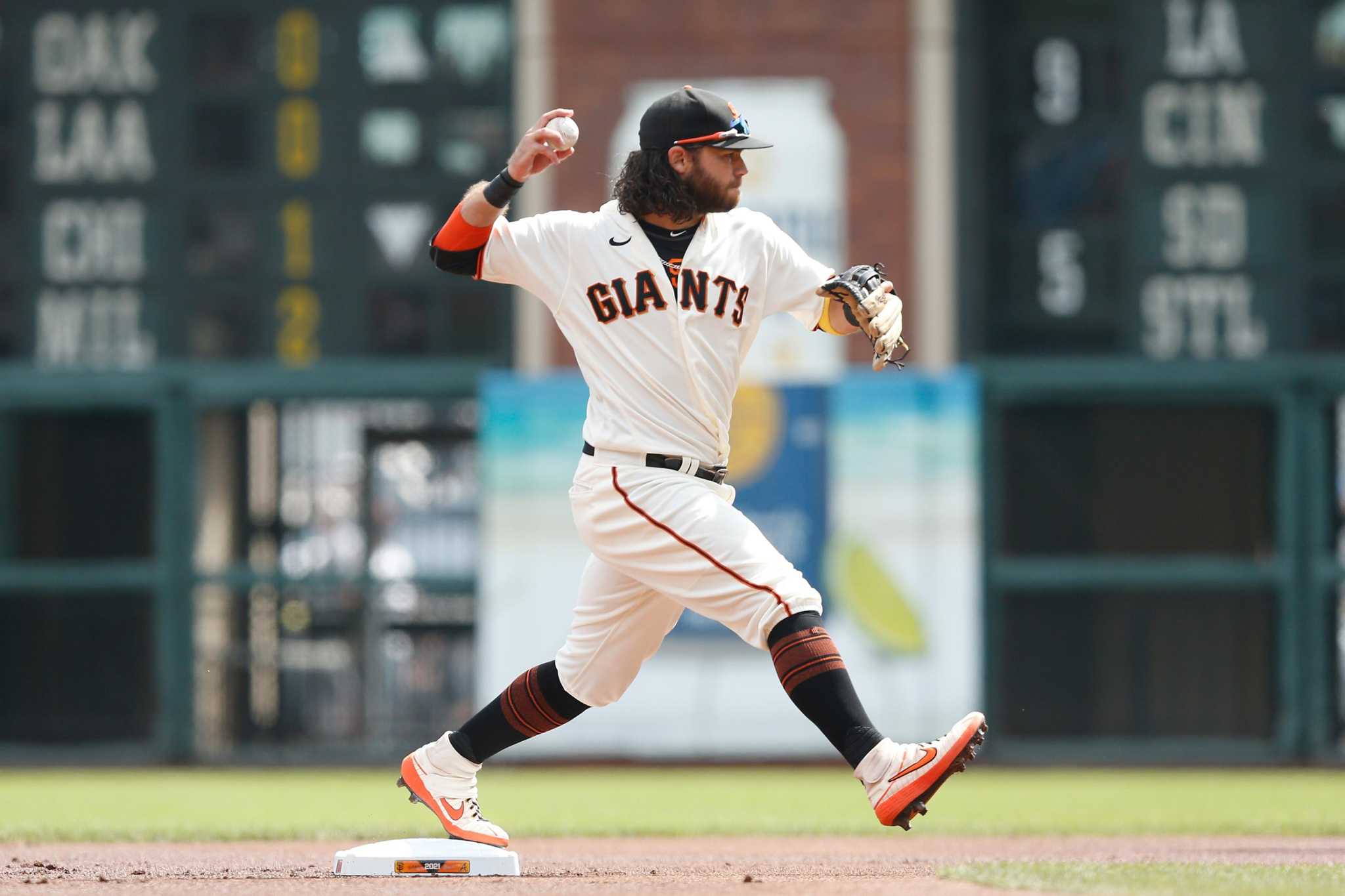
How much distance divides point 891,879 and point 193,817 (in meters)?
3.86

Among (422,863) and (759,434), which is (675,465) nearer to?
(422,863)

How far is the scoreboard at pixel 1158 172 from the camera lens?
427 inches

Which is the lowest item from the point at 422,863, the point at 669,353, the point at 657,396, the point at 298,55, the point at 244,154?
the point at 422,863

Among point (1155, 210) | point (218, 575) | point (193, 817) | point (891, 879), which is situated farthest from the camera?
point (218, 575)

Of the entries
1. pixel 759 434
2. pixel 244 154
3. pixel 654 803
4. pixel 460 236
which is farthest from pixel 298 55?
pixel 460 236

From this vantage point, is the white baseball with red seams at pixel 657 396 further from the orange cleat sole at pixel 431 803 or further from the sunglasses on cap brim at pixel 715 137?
the orange cleat sole at pixel 431 803

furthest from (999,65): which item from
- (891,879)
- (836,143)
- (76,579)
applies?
(891,879)

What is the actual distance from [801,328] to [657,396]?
6004mm

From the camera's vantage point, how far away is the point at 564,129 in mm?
5047

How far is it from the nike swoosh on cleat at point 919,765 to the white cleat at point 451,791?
3.52 ft

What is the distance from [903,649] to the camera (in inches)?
432

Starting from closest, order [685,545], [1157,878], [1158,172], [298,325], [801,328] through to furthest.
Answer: [1157,878], [685,545], [1158,172], [801,328], [298,325]

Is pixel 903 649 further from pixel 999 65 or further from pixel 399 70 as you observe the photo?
pixel 399 70

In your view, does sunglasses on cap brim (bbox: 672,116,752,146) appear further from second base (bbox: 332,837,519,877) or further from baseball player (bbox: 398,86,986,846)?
second base (bbox: 332,837,519,877)
